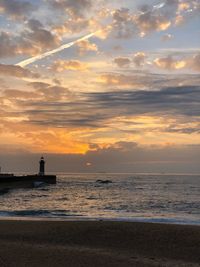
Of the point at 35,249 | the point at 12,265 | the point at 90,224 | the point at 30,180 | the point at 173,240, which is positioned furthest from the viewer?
the point at 30,180

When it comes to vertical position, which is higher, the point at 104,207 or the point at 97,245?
the point at 104,207

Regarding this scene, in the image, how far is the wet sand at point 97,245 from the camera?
11.5 m

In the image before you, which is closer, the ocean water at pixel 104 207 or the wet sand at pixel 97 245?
the wet sand at pixel 97 245

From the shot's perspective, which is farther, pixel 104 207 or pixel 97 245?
pixel 104 207

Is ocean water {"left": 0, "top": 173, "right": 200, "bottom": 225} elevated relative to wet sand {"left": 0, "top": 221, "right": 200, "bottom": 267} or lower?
Answer: elevated

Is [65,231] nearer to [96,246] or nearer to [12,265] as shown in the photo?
[96,246]

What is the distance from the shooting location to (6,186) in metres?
63.7

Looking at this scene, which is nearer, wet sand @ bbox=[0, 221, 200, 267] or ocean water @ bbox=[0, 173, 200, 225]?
wet sand @ bbox=[0, 221, 200, 267]

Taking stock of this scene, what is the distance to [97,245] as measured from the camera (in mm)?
14641

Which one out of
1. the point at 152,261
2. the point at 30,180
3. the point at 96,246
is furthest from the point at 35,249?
the point at 30,180

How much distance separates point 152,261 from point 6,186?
178 ft

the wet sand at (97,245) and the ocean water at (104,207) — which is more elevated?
the ocean water at (104,207)

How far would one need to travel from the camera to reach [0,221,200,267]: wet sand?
1153 centimetres

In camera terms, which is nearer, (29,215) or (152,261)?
(152,261)
